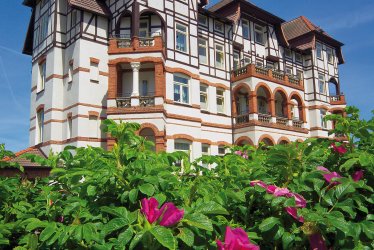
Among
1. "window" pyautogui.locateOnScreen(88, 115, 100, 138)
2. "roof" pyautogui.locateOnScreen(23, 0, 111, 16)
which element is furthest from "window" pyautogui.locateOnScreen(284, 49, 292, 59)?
"window" pyautogui.locateOnScreen(88, 115, 100, 138)

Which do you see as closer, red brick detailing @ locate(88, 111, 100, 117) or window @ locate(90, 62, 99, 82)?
red brick detailing @ locate(88, 111, 100, 117)

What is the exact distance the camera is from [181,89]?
70.1ft

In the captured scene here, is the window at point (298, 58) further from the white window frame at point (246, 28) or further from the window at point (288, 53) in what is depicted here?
the white window frame at point (246, 28)

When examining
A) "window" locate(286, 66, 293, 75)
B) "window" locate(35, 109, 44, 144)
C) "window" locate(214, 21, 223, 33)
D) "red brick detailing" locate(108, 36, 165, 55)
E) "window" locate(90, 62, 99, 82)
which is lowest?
"window" locate(35, 109, 44, 144)

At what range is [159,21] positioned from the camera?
20.9m

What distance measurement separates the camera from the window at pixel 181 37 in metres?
21.6

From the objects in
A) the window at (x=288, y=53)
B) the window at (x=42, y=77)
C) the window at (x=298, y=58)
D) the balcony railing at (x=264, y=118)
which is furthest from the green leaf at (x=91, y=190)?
the window at (x=298, y=58)

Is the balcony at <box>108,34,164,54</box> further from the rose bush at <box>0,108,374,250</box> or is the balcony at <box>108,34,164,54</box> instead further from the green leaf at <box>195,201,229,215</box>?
the green leaf at <box>195,201,229,215</box>

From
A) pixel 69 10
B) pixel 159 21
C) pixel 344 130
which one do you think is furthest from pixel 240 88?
pixel 344 130

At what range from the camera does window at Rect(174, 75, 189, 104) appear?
69.2 feet

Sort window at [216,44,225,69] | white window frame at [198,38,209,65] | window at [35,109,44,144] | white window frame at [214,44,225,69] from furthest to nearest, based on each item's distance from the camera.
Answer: window at [216,44,225,69], white window frame at [214,44,225,69], white window frame at [198,38,209,65], window at [35,109,44,144]

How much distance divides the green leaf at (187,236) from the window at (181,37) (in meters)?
20.0

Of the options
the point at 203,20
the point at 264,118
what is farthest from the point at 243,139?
the point at 203,20

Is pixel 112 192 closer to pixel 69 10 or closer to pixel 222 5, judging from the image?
pixel 69 10
